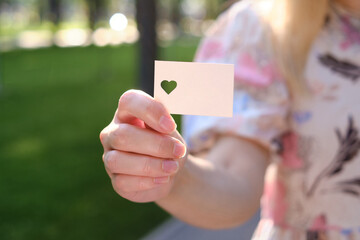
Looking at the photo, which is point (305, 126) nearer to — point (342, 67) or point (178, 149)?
point (342, 67)

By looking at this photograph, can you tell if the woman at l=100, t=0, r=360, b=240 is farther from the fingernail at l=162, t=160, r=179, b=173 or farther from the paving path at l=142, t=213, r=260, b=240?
the paving path at l=142, t=213, r=260, b=240

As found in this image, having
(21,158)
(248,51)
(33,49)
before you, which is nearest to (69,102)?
(21,158)

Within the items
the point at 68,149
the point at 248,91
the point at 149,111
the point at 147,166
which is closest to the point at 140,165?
the point at 147,166

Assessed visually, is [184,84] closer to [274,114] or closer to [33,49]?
[274,114]

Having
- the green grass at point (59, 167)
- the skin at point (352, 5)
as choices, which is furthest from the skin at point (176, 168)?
the green grass at point (59, 167)

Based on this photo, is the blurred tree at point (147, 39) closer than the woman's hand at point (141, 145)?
No

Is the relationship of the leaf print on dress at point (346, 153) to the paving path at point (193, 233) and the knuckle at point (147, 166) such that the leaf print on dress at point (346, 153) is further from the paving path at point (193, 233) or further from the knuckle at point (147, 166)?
the paving path at point (193, 233)

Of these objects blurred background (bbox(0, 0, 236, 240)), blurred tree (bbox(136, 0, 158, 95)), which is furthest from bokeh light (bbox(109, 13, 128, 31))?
blurred tree (bbox(136, 0, 158, 95))
